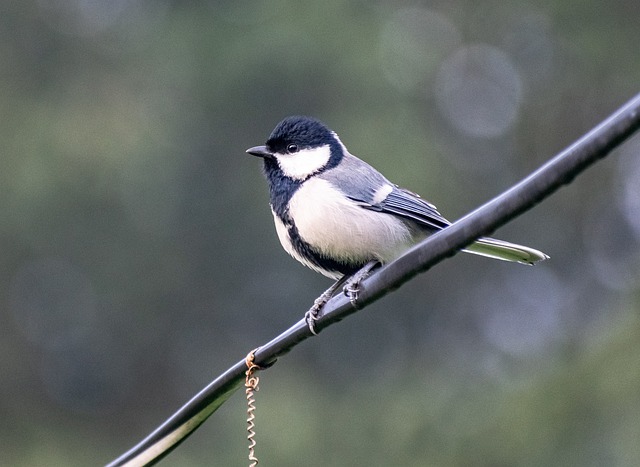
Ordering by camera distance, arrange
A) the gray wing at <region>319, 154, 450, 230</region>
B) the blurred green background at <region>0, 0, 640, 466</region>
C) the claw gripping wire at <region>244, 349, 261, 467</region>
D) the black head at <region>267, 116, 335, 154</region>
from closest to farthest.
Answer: the claw gripping wire at <region>244, 349, 261, 467</region>
the gray wing at <region>319, 154, 450, 230</region>
the black head at <region>267, 116, 335, 154</region>
the blurred green background at <region>0, 0, 640, 466</region>

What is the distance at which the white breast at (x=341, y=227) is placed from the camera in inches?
147

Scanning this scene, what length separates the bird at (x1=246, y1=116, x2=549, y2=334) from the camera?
147 inches

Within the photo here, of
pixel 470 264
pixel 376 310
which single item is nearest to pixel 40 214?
pixel 376 310

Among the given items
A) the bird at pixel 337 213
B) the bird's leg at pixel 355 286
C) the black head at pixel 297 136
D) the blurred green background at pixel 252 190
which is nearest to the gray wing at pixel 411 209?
the bird at pixel 337 213

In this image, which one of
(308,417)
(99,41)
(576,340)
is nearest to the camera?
(576,340)

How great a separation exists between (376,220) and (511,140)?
10775 millimetres

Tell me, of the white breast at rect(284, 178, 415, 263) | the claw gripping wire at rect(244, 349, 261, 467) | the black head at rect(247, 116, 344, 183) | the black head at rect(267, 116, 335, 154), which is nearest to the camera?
the claw gripping wire at rect(244, 349, 261, 467)

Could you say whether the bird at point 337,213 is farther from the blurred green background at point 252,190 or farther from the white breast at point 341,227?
the blurred green background at point 252,190

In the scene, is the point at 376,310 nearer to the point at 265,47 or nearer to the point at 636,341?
the point at 265,47

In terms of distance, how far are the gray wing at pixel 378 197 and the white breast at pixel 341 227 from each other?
0.05 metres

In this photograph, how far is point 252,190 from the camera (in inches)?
536

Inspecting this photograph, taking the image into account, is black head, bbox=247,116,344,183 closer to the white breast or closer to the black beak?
the black beak

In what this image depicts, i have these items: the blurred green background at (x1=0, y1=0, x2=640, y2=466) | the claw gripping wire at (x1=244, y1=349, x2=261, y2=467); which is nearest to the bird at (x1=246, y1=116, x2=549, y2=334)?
the claw gripping wire at (x1=244, y1=349, x2=261, y2=467)

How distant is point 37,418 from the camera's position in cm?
1322
